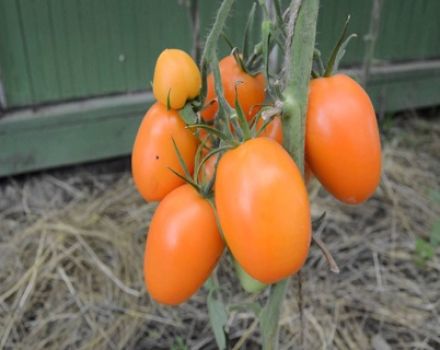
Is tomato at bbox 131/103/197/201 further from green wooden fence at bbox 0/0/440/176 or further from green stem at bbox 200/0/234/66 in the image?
green wooden fence at bbox 0/0/440/176

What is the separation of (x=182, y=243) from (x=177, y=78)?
15 cm

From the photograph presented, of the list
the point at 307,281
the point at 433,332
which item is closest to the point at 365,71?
the point at 307,281

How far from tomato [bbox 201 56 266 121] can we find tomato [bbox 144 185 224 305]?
9cm

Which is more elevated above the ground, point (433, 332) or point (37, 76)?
point (37, 76)

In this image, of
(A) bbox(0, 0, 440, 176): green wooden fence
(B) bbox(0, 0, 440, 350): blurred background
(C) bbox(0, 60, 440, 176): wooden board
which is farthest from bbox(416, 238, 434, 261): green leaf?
(A) bbox(0, 0, 440, 176): green wooden fence

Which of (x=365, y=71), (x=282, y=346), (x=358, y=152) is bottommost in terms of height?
(x=282, y=346)

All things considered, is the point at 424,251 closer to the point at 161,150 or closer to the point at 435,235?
the point at 435,235

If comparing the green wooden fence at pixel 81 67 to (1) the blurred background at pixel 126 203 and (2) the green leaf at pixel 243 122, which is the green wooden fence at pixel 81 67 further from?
(2) the green leaf at pixel 243 122

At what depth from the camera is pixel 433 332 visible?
46.4 inches

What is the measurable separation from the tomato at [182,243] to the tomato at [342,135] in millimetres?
116

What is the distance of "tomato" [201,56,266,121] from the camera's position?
1.83 feet

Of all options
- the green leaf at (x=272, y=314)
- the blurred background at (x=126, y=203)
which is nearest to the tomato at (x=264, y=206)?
the green leaf at (x=272, y=314)

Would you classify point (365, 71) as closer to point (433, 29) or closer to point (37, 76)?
point (433, 29)

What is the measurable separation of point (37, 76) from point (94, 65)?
0.51ft
